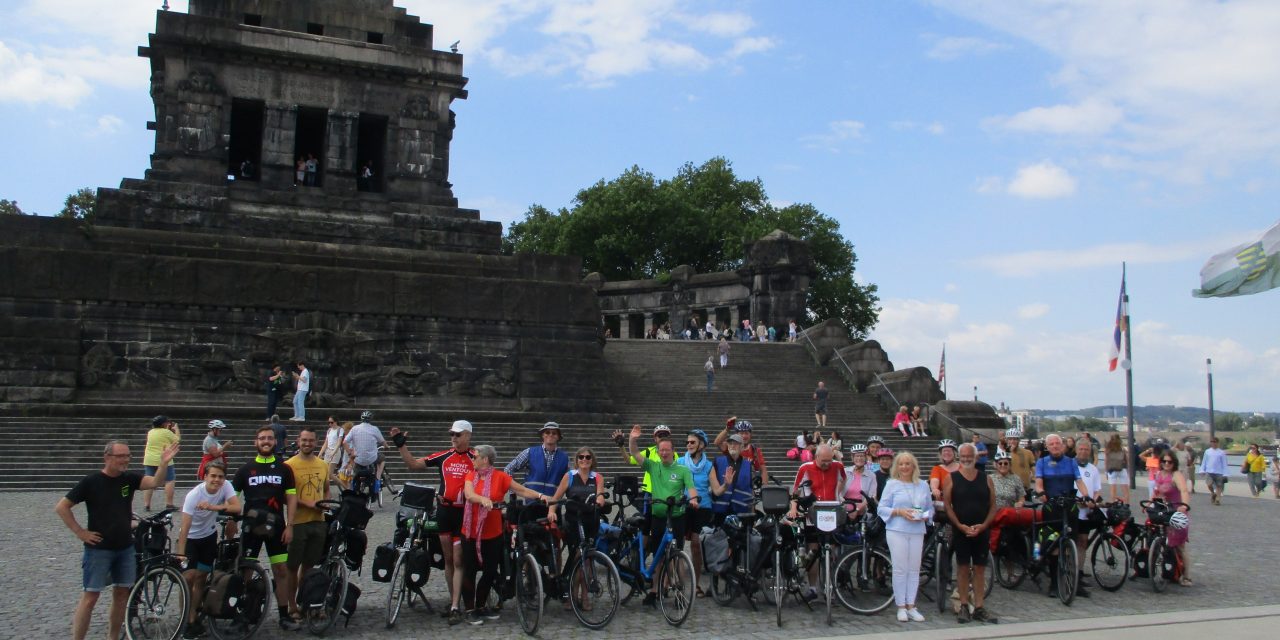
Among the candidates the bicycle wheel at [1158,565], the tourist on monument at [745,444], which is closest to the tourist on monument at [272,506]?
the tourist on monument at [745,444]

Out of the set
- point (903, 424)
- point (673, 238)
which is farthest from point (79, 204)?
point (903, 424)

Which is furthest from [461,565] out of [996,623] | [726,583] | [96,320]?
[96,320]

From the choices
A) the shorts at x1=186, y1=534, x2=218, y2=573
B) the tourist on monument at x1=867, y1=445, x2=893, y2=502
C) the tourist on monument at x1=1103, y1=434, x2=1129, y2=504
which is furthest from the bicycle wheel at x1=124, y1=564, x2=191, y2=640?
the tourist on monument at x1=1103, y1=434, x2=1129, y2=504

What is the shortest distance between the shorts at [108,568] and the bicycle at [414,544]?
2001 mm

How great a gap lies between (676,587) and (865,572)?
2.03 m

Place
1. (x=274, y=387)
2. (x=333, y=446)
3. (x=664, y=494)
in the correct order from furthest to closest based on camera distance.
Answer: (x=274, y=387)
(x=333, y=446)
(x=664, y=494)

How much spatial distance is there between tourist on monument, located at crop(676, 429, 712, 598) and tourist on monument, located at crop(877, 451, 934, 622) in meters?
1.65

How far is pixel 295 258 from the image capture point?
1029 inches

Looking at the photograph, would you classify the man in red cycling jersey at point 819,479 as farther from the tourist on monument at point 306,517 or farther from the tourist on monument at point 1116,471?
the tourist on monument at point 306,517

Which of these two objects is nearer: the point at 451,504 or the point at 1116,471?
the point at 451,504

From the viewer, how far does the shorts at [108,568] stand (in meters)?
7.51

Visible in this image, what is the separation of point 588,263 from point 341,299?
3677 centimetres

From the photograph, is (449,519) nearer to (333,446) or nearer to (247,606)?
(247,606)

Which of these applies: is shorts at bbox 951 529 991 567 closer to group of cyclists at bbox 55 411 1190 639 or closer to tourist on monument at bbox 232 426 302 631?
group of cyclists at bbox 55 411 1190 639
